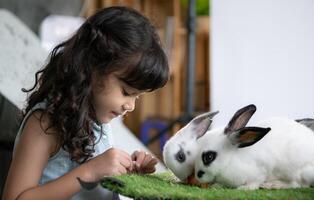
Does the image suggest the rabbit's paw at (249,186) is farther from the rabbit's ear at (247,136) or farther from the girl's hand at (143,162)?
the girl's hand at (143,162)

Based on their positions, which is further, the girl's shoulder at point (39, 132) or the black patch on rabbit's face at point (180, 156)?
the girl's shoulder at point (39, 132)

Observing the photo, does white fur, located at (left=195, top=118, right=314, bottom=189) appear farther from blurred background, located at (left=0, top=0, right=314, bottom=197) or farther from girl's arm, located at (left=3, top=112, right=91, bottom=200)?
blurred background, located at (left=0, top=0, right=314, bottom=197)

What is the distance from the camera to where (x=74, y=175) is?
84 centimetres

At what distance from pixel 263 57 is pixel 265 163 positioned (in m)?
1.01

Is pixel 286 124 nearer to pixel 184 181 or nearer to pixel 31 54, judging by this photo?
pixel 184 181

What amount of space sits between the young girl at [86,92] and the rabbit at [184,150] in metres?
0.08

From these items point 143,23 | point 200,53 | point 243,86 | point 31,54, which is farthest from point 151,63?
point 200,53

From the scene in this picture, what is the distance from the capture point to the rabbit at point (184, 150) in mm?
777

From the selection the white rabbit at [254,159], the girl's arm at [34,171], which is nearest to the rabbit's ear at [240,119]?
the white rabbit at [254,159]

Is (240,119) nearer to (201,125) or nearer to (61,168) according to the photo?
(201,125)

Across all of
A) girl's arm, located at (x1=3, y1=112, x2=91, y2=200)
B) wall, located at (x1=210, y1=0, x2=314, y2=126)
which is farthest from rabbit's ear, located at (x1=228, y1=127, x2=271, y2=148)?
wall, located at (x1=210, y1=0, x2=314, y2=126)

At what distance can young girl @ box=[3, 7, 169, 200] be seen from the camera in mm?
872

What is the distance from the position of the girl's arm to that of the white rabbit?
0.20m

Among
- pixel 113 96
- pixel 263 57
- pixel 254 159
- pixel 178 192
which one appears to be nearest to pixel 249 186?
pixel 254 159
